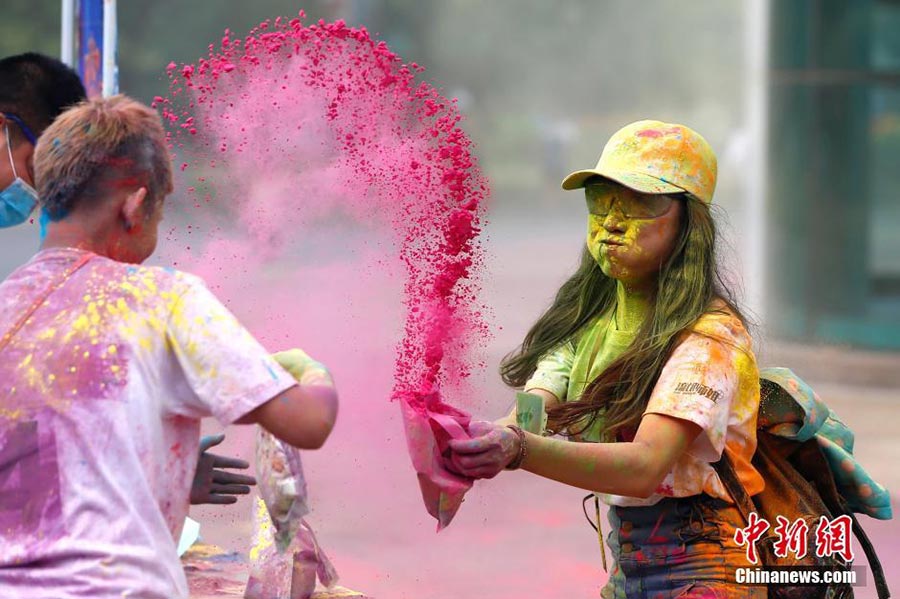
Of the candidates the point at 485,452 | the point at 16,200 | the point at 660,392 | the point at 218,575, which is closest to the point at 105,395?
the point at 485,452

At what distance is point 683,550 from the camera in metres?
3.12

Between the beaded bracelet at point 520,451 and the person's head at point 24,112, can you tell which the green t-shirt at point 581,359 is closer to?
the beaded bracelet at point 520,451

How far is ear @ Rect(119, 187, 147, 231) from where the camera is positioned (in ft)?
7.89

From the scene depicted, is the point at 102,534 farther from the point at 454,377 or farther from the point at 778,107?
the point at 778,107

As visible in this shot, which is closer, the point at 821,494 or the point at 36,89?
the point at 821,494

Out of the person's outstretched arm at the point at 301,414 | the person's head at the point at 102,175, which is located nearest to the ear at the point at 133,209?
the person's head at the point at 102,175

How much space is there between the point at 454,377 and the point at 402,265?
32 cm

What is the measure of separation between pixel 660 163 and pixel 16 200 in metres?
1.79

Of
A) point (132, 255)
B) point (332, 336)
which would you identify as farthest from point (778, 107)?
point (132, 255)

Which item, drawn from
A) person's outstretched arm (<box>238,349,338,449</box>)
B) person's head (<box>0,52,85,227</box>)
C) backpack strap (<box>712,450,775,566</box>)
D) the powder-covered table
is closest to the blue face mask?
person's head (<box>0,52,85,227</box>)

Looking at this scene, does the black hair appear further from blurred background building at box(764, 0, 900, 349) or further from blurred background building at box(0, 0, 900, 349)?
blurred background building at box(764, 0, 900, 349)

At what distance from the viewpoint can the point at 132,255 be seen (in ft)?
8.03

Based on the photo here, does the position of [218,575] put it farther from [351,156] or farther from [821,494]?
[821,494]

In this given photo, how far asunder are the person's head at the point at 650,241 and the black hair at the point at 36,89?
160 cm
